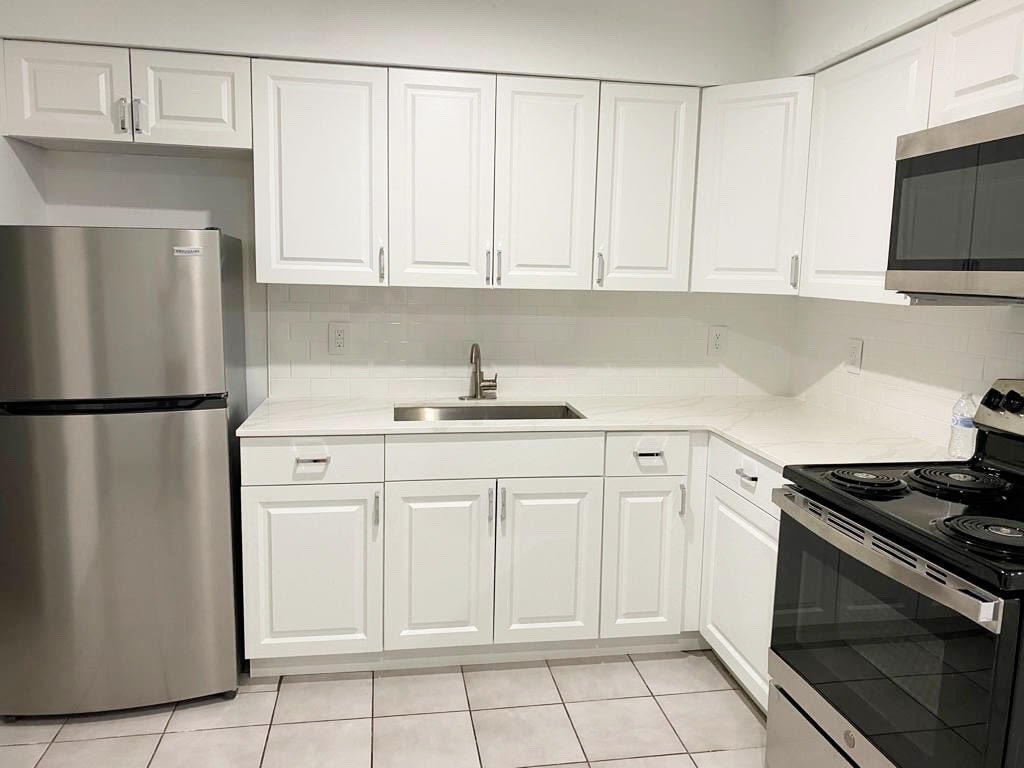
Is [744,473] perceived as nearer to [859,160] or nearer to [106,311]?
[859,160]

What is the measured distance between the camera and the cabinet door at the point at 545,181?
2709mm

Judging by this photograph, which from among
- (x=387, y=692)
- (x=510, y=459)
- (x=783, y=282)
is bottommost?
(x=387, y=692)

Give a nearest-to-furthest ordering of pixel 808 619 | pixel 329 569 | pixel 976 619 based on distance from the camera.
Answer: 1. pixel 976 619
2. pixel 808 619
3. pixel 329 569

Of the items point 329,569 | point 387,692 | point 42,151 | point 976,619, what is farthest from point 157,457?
point 976,619

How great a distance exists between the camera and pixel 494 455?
263 cm

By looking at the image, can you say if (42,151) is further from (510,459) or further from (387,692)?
(387,692)

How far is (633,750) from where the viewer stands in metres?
2.31

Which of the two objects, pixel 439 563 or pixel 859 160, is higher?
pixel 859 160

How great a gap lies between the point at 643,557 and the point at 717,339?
1029 mm

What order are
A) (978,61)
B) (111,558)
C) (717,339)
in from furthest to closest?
(717,339) < (111,558) < (978,61)

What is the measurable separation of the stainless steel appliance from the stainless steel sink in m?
1.18

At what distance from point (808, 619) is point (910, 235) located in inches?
38.6

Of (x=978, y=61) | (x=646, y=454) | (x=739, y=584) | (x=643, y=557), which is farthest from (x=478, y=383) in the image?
(x=978, y=61)

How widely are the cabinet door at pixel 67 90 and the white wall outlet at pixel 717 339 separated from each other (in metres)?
2.28
